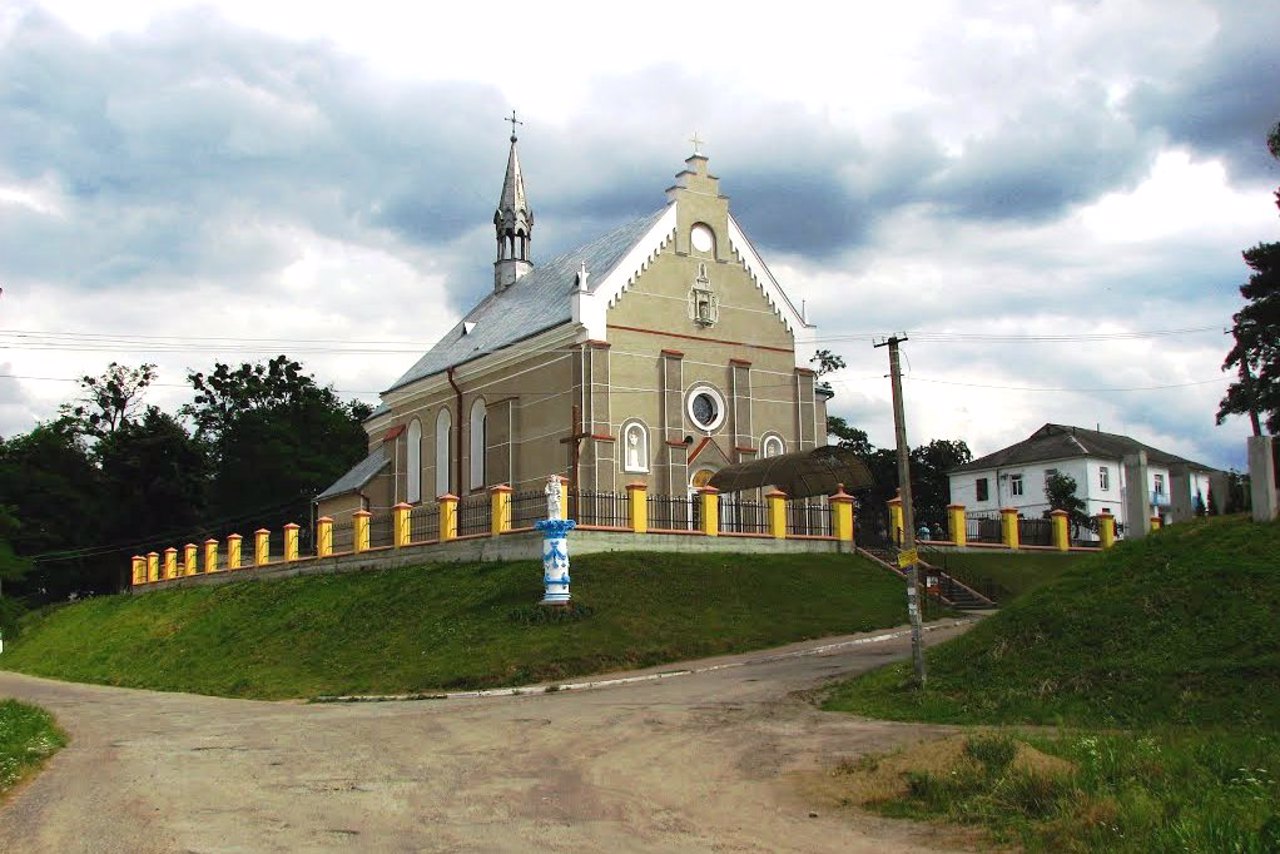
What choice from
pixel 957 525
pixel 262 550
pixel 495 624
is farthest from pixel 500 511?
pixel 262 550

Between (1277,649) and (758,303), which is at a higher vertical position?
(758,303)

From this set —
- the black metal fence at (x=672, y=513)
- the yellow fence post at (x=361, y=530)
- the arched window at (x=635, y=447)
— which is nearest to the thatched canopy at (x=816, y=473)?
the black metal fence at (x=672, y=513)

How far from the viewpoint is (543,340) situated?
38656 millimetres

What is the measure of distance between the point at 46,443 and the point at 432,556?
48324 mm

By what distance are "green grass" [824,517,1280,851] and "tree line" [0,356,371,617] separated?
50.1m

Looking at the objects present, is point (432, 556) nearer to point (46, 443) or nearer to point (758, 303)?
point (758, 303)

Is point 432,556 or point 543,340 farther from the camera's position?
point 543,340

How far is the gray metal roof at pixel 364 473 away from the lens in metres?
49.9

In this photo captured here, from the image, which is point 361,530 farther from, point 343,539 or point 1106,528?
point 1106,528

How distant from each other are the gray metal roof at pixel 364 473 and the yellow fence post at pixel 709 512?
22231mm

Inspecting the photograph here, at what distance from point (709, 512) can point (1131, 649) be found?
1570 centimetres

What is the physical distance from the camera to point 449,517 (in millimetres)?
31703

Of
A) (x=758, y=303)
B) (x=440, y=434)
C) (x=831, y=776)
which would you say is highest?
(x=758, y=303)

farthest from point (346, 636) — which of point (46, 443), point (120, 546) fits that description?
point (46, 443)
